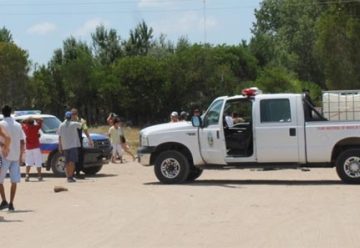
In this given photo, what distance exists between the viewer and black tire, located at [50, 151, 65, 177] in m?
21.9

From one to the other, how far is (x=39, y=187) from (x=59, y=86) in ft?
168

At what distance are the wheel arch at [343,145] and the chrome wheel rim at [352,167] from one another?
12.4 inches

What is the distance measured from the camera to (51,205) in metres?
14.6

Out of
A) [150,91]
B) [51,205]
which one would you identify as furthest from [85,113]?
[51,205]

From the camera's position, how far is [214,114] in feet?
60.5

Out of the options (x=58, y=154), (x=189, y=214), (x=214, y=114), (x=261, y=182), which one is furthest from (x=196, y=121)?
(x=189, y=214)

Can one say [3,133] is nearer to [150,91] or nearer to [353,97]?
[353,97]

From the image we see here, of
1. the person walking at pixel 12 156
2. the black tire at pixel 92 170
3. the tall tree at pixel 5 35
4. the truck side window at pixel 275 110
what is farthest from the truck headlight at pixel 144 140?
the tall tree at pixel 5 35

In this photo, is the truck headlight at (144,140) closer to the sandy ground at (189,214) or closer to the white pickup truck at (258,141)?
the white pickup truck at (258,141)

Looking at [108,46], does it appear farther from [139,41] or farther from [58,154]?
[58,154]

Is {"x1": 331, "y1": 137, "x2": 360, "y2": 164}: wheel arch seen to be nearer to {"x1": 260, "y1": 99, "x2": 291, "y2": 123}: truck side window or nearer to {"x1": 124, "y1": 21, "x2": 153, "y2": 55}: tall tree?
{"x1": 260, "y1": 99, "x2": 291, "y2": 123}: truck side window

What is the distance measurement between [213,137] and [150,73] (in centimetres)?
4132

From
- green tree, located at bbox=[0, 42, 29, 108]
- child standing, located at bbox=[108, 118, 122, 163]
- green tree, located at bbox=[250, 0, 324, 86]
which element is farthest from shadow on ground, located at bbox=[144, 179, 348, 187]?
green tree, located at bbox=[250, 0, 324, 86]

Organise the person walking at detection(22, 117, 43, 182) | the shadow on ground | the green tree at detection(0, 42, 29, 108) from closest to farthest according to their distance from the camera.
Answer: the shadow on ground
the person walking at detection(22, 117, 43, 182)
the green tree at detection(0, 42, 29, 108)
